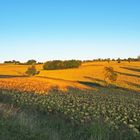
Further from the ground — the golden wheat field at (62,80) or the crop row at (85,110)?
the crop row at (85,110)

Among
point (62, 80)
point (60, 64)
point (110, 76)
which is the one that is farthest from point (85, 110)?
point (60, 64)

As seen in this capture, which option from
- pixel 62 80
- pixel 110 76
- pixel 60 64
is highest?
pixel 60 64

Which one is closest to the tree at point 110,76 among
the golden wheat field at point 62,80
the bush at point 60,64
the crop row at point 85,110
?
the golden wheat field at point 62,80

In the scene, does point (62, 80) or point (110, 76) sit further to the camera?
point (62, 80)

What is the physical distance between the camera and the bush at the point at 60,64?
321ft

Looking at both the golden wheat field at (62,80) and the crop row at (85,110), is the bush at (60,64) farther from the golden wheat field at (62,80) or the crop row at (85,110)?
the crop row at (85,110)

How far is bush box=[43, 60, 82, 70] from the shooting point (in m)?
97.9

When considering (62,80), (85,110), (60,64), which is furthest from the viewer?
(60,64)

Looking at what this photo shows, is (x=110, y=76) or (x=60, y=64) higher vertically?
(x=60, y=64)

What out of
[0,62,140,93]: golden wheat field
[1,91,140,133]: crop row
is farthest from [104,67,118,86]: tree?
[1,91,140,133]: crop row

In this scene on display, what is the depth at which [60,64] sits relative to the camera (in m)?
99.5

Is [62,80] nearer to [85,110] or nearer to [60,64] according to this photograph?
[60,64]

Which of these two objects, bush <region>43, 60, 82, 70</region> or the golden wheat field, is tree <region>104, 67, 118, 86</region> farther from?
bush <region>43, 60, 82, 70</region>

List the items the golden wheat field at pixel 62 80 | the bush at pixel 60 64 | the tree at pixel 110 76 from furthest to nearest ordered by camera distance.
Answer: the bush at pixel 60 64 → the tree at pixel 110 76 → the golden wheat field at pixel 62 80
